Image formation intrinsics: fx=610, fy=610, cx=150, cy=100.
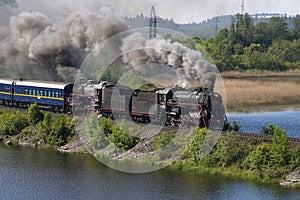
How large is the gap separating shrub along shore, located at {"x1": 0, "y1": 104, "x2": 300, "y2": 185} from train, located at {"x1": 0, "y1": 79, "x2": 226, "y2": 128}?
218 cm

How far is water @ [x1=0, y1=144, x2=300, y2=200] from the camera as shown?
43.3 meters

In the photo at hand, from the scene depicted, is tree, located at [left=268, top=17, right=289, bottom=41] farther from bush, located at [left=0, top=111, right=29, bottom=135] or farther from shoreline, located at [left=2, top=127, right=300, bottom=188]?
shoreline, located at [left=2, top=127, right=300, bottom=188]

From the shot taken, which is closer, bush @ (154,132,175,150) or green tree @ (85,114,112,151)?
bush @ (154,132,175,150)

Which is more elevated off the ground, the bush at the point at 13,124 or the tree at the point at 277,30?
the tree at the point at 277,30

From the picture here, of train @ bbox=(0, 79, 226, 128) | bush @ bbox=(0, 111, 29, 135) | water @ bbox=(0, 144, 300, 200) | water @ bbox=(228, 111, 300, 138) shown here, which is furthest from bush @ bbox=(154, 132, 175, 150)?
bush @ bbox=(0, 111, 29, 135)

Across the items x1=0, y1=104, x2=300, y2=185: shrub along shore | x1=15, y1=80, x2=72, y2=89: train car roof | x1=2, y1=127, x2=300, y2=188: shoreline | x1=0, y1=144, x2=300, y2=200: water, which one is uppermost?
x1=15, y1=80, x2=72, y2=89: train car roof

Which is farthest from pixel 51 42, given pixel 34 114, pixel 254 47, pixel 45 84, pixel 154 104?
pixel 254 47

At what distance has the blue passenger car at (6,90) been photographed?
72250 mm

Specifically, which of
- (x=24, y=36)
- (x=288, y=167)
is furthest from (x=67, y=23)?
(x=288, y=167)

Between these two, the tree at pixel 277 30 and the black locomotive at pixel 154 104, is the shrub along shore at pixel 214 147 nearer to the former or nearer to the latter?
the black locomotive at pixel 154 104

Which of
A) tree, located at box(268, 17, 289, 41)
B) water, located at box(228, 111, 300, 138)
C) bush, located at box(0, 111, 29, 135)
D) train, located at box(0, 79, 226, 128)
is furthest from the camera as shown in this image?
tree, located at box(268, 17, 289, 41)

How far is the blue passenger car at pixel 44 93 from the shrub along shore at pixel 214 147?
2.58 meters

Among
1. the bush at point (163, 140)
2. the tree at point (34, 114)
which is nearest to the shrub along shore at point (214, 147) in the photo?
the bush at point (163, 140)

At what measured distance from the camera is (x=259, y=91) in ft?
343
